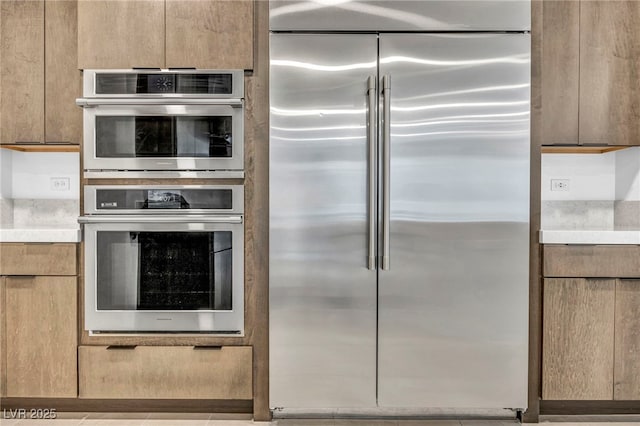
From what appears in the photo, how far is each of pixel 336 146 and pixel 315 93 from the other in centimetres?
27

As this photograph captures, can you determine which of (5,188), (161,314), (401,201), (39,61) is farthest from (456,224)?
(5,188)

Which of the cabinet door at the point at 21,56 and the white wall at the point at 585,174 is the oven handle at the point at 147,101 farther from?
the white wall at the point at 585,174

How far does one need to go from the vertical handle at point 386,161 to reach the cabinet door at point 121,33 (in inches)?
43.7

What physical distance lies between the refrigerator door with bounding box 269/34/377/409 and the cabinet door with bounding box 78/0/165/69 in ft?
2.03

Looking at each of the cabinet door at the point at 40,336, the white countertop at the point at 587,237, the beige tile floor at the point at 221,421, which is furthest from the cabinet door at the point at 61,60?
the white countertop at the point at 587,237

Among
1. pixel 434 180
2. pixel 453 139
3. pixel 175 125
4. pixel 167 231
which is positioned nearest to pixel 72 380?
pixel 167 231

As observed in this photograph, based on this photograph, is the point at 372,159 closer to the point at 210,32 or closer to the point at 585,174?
the point at 210,32

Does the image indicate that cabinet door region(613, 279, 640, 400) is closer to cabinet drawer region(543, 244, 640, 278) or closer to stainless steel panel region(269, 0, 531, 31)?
cabinet drawer region(543, 244, 640, 278)

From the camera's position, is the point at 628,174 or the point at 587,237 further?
the point at 628,174

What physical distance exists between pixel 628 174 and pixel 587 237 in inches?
33.9

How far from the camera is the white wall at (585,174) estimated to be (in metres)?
2.72

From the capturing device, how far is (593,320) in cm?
216

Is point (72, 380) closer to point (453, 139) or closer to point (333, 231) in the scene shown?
point (333, 231)

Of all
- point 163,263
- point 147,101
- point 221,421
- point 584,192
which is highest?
point 147,101
